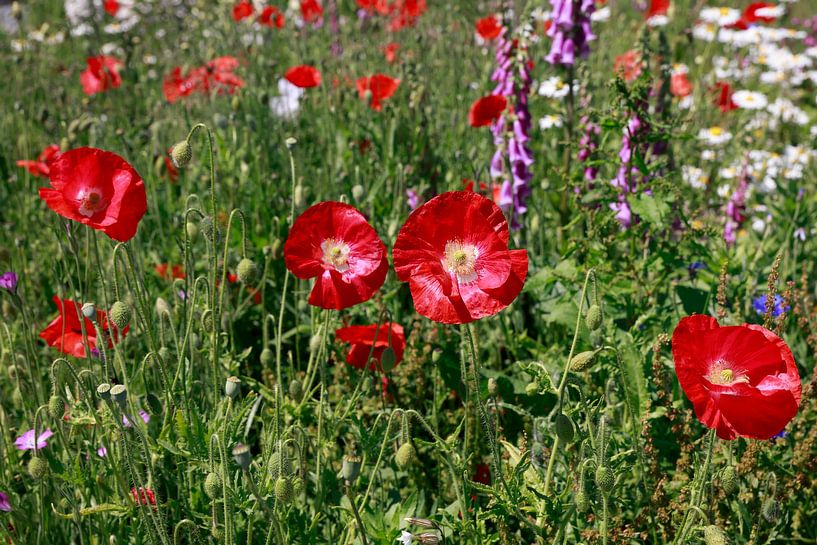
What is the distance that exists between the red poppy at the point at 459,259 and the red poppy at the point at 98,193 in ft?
1.73

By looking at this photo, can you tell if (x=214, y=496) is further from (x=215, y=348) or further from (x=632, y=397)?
(x=632, y=397)

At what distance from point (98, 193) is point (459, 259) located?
2.34 feet

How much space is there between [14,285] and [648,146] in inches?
74.0

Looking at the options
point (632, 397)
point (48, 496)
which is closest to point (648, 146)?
point (632, 397)

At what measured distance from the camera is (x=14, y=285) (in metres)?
1.82

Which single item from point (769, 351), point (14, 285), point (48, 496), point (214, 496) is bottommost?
point (48, 496)

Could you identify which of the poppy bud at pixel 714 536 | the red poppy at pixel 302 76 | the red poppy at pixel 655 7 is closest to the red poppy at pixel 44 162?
the red poppy at pixel 302 76

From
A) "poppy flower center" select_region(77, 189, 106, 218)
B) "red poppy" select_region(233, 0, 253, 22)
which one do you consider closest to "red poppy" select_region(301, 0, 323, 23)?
"red poppy" select_region(233, 0, 253, 22)

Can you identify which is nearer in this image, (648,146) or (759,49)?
(648,146)

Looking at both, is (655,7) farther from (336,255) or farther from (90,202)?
(90,202)

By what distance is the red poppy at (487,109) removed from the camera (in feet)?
8.95

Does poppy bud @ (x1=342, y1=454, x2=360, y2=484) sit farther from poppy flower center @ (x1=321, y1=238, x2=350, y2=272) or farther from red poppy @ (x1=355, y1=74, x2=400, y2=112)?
red poppy @ (x1=355, y1=74, x2=400, y2=112)

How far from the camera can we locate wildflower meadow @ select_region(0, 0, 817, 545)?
4.76ft

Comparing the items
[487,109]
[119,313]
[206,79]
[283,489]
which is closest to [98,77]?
[206,79]
